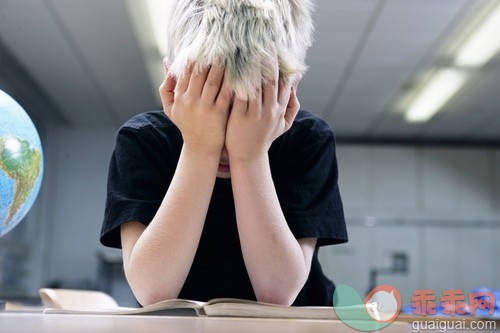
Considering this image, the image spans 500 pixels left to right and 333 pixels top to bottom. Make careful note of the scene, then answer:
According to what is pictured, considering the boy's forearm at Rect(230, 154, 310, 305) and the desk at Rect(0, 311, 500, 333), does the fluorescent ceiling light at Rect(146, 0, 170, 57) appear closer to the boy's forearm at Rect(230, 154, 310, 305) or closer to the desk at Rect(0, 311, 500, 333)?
the boy's forearm at Rect(230, 154, 310, 305)

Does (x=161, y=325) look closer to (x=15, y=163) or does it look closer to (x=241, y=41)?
(x=241, y=41)

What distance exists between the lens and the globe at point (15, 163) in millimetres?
1021

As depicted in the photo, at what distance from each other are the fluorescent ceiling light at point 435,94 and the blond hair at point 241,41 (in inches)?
166

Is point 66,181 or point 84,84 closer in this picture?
point 84,84

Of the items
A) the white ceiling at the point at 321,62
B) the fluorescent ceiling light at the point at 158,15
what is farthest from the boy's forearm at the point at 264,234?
the white ceiling at the point at 321,62

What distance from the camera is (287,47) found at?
2.26 ft

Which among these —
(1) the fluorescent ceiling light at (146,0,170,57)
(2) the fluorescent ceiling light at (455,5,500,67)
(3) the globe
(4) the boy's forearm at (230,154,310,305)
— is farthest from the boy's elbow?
(2) the fluorescent ceiling light at (455,5,500,67)

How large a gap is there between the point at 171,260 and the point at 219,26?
259 millimetres

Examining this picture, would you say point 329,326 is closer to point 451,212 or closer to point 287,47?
point 287,47

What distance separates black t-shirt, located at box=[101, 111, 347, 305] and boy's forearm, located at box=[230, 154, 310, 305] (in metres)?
0.08

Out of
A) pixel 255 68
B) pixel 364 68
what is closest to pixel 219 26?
pixel 255 68

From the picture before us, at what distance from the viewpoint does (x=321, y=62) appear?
460 cm

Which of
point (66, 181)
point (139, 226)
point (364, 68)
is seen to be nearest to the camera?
point (139, 226)

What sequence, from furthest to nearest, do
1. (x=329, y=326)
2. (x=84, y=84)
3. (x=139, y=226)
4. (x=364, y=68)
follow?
(x=84, y=84) < (x=364, y=68) < (x=139, y=226) < (x=329, y=326)
